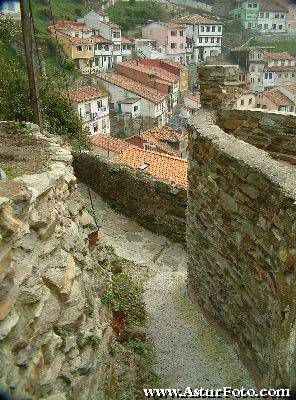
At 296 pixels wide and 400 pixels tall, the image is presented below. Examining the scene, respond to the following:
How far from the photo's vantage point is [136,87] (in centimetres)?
3391

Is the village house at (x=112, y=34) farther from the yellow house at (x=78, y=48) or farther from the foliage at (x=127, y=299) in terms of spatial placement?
the foliage at (x=127, y=299)

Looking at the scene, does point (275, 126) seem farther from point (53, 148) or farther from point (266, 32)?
point (266, 32)

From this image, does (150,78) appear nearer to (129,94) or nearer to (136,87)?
(136,87)

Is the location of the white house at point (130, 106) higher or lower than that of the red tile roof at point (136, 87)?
lower

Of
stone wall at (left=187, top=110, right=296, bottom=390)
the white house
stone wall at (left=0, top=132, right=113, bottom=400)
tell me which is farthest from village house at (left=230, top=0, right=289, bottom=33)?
stone wall at (left=0, top=132, right=113, bottom=400)

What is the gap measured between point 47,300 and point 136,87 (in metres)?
32.1

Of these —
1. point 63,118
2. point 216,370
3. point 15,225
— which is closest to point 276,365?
point 216,370

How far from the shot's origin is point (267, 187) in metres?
3.56

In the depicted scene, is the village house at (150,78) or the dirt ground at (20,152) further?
the village house at (150,78)

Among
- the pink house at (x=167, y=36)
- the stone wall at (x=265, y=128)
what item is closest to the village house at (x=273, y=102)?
the pink house at (x=167, y=36)

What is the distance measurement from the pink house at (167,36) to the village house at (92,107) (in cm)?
1993

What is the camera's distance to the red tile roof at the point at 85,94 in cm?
2760

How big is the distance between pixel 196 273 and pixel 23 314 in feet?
10.7

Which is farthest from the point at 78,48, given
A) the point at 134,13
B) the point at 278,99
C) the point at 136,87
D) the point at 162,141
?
the point at 134,13
